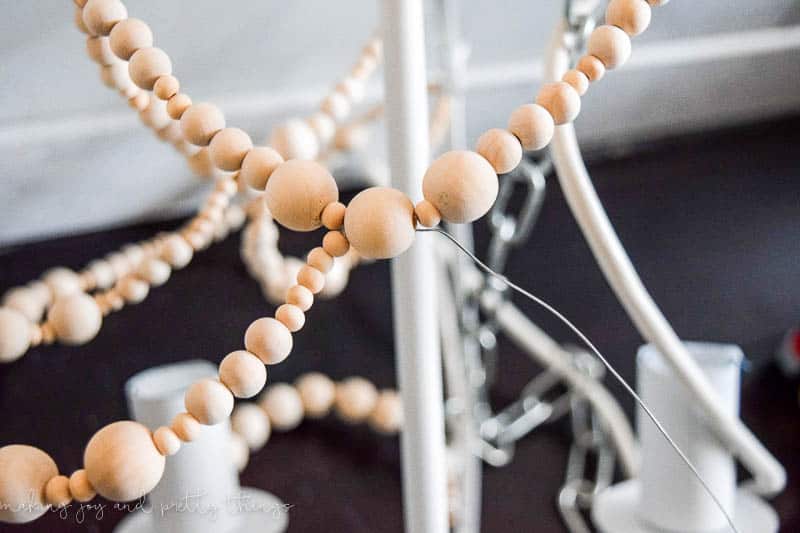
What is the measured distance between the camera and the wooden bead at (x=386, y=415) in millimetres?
806

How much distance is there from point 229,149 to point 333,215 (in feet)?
0.22

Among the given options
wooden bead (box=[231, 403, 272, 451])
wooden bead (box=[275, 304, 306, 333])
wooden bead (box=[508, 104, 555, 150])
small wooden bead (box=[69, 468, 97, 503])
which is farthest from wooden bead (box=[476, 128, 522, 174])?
wooden bead (box=[231, 403, 272, 451])

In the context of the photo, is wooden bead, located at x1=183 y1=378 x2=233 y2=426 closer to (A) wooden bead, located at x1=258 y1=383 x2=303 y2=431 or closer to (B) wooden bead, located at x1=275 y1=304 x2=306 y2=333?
(B) wooden bead, located at x1=275 y1=304 x2=306 y2=333

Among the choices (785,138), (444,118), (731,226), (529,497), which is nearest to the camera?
(529,497)

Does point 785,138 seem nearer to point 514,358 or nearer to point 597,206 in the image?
point 514,358

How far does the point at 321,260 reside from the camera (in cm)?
41

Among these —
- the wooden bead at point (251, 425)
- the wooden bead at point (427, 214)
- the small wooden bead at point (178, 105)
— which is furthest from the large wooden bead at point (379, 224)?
the wooden bead at point (251, 425)

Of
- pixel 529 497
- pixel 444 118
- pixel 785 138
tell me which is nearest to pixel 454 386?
pixel 529 497

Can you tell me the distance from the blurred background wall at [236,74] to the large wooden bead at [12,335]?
0.24 meters

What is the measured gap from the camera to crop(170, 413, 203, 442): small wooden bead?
0.40 m

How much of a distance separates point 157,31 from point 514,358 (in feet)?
1.61

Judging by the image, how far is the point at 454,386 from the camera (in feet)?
2.58

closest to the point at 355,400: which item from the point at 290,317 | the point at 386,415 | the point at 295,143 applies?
the point at 386,415

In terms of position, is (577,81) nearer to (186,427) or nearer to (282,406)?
(186,427)
